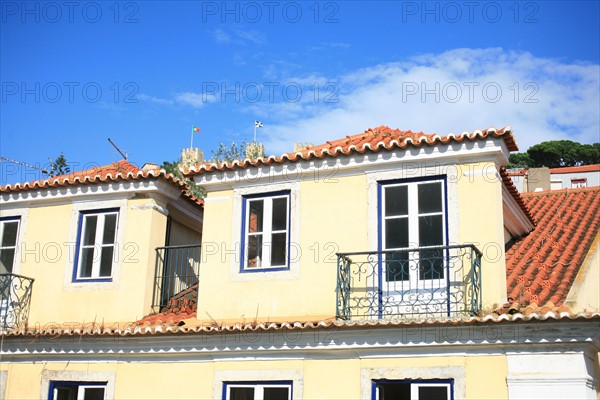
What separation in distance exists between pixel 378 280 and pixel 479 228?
1710mm

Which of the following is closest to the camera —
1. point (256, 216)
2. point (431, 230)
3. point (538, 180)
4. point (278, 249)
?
point (431, 230)

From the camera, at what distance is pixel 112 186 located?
13922mm

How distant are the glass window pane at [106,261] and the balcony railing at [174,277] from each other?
0.86 m

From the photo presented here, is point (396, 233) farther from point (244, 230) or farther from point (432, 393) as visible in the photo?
point (244, 230)

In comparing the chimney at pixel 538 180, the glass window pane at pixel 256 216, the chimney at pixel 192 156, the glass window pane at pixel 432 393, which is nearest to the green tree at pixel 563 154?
the chimney at pixel 192 156

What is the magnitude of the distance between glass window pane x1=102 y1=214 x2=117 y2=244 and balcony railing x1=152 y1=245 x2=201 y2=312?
939 millimetres

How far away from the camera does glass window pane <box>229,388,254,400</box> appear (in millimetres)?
11688

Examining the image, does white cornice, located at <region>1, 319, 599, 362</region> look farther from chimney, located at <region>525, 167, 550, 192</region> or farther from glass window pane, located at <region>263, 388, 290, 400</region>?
chimney, located at <region>525, 167, 550, 192</region>

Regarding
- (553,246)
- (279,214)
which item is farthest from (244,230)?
(553,246)

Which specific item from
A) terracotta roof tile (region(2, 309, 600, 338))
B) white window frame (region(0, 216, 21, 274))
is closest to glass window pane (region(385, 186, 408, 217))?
terracotta roof tile (region(2, 309, 600, 338))

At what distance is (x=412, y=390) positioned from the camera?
10523 mm

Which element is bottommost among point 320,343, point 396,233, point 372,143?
point 320,343

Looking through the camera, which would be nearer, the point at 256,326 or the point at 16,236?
the point at 256,326

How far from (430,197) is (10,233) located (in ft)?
27.5
